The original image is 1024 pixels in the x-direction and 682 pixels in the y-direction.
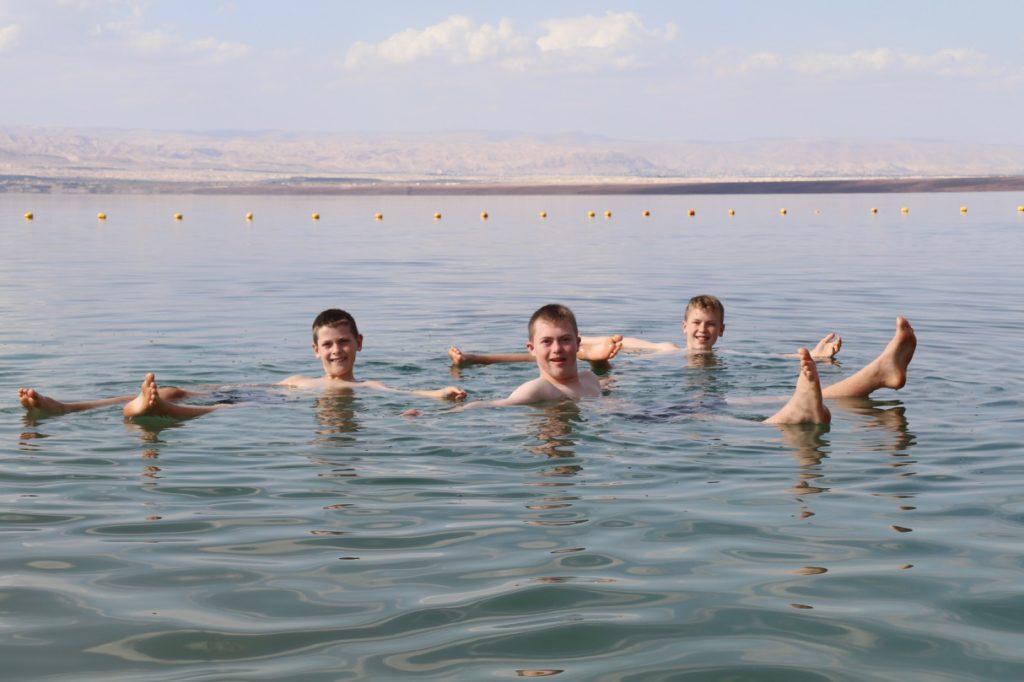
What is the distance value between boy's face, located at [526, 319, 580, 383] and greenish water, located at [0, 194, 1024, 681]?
46 cm

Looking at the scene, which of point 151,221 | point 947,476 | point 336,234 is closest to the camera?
point 947,476

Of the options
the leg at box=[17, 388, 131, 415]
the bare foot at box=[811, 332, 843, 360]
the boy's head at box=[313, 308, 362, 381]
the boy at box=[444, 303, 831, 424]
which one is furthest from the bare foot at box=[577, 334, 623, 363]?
the leg at box=[17, 388, 131, 415]

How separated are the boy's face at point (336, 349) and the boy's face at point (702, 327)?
4169 millimetres

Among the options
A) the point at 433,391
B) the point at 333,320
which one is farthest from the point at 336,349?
the point at 433,391

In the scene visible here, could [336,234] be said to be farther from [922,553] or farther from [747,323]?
[922,553]

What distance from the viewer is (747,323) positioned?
58.4ft

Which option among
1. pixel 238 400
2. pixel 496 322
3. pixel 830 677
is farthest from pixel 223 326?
pixel 830 677

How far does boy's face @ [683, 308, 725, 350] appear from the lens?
13.9 metres

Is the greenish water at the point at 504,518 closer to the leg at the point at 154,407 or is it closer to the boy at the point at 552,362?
the leg at the point at 154,407

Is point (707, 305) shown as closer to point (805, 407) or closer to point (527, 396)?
point (527, 396)

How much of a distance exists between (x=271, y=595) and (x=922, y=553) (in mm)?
3231

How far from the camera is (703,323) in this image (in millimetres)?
13938

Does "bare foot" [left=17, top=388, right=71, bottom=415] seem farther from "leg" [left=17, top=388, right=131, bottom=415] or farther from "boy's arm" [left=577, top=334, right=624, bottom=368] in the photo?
"boy's arm" [left=577, top=334, right=624, bottom=368]

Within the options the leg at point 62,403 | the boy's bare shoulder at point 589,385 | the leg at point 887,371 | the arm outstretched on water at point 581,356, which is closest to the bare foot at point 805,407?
the leg at point 887,371
